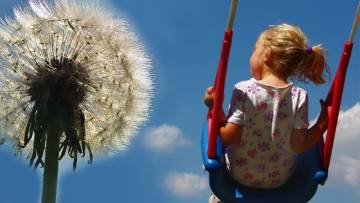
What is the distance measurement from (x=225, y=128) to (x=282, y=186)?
67 centimetres

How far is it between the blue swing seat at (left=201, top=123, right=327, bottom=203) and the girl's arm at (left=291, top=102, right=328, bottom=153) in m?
0.16

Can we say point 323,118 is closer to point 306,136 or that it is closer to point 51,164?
point 306,136

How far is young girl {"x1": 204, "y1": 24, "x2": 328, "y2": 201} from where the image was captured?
201 inches

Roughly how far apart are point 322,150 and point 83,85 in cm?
1362

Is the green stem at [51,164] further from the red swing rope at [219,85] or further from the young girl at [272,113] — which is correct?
the red swing rope at [219,85]

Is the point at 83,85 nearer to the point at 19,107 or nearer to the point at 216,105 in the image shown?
the point at 19,107

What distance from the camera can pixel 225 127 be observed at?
5.07 m

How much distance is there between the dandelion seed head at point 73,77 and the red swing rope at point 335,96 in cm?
1218

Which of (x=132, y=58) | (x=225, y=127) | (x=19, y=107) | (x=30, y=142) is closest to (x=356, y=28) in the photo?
(x=225, y=127)

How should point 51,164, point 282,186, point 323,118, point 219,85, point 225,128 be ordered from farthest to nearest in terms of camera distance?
1. point 51,164
2. point 282,186
3. point 323,118
4. point 225,128
5. point 219,85

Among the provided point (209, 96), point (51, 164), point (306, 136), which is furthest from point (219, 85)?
point (51, 164)

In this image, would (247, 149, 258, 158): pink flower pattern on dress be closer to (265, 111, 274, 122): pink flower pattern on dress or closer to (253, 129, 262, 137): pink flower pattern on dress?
(253, 129, 262, 137): pink flower pattern on dress

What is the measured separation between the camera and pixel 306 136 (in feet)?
17.1

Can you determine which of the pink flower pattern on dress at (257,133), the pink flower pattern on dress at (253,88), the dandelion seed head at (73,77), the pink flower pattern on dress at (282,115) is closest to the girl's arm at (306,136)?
the pink flower pattern on dress at (282,115)
